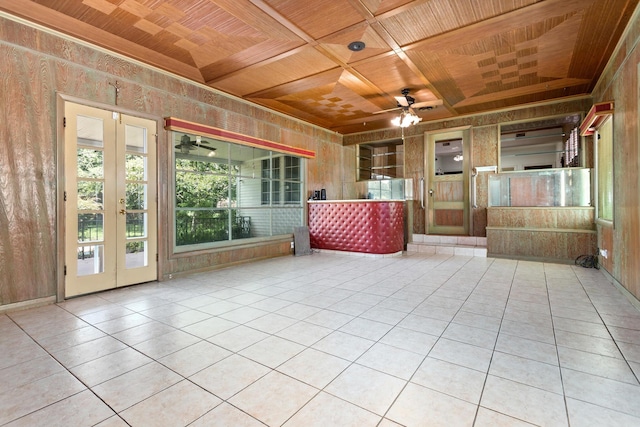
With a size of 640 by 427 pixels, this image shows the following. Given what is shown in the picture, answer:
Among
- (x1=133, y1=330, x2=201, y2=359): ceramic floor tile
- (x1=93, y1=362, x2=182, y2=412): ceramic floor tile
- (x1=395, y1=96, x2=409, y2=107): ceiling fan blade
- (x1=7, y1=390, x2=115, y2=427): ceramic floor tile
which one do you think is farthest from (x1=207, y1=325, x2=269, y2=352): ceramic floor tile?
(x1=395, y1=96, x2=409, y2=107): ceiling fan blade

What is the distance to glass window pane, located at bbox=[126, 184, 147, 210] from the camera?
4349 mm

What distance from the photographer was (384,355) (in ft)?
7.34

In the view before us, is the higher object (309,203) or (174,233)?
(309,203)

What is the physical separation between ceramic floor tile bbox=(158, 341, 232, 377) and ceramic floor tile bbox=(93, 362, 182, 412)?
6 cm

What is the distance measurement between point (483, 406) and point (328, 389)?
0.86 m

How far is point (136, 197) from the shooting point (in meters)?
4.43

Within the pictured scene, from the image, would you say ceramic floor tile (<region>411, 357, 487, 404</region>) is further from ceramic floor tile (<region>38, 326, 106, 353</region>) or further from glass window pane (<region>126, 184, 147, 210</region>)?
glass window pane (<region>126, 184, 147, 210</region>)

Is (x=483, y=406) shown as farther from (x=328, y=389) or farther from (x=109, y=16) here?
(x=109, y=16)

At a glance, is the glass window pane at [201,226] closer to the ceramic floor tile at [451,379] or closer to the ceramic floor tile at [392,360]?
the ceramic floor tile at [392,360]

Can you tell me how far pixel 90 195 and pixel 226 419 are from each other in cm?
371

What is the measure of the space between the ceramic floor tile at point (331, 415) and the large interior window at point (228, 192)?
13.2ft

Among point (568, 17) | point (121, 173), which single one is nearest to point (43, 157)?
point (121, 173)

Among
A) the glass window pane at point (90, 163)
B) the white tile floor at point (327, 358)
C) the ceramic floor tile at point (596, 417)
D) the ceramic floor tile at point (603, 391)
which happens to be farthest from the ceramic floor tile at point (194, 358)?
the glass window pane at point (90, 163)

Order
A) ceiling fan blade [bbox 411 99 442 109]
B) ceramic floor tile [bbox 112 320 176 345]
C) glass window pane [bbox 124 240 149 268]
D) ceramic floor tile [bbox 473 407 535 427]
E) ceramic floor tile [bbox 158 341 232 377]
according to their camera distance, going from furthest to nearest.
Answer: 1. ceiling fan blade [bbox 411 99 442 109]
2. glass window pane [bbox 124 240 149 268]
3. ceramic floor tile [bbox 112 320 176 345]
4. ceramic floor tile [bbox 158 341 232 377]
5. ceramic floor tile [bbox 473 407 535 427]
